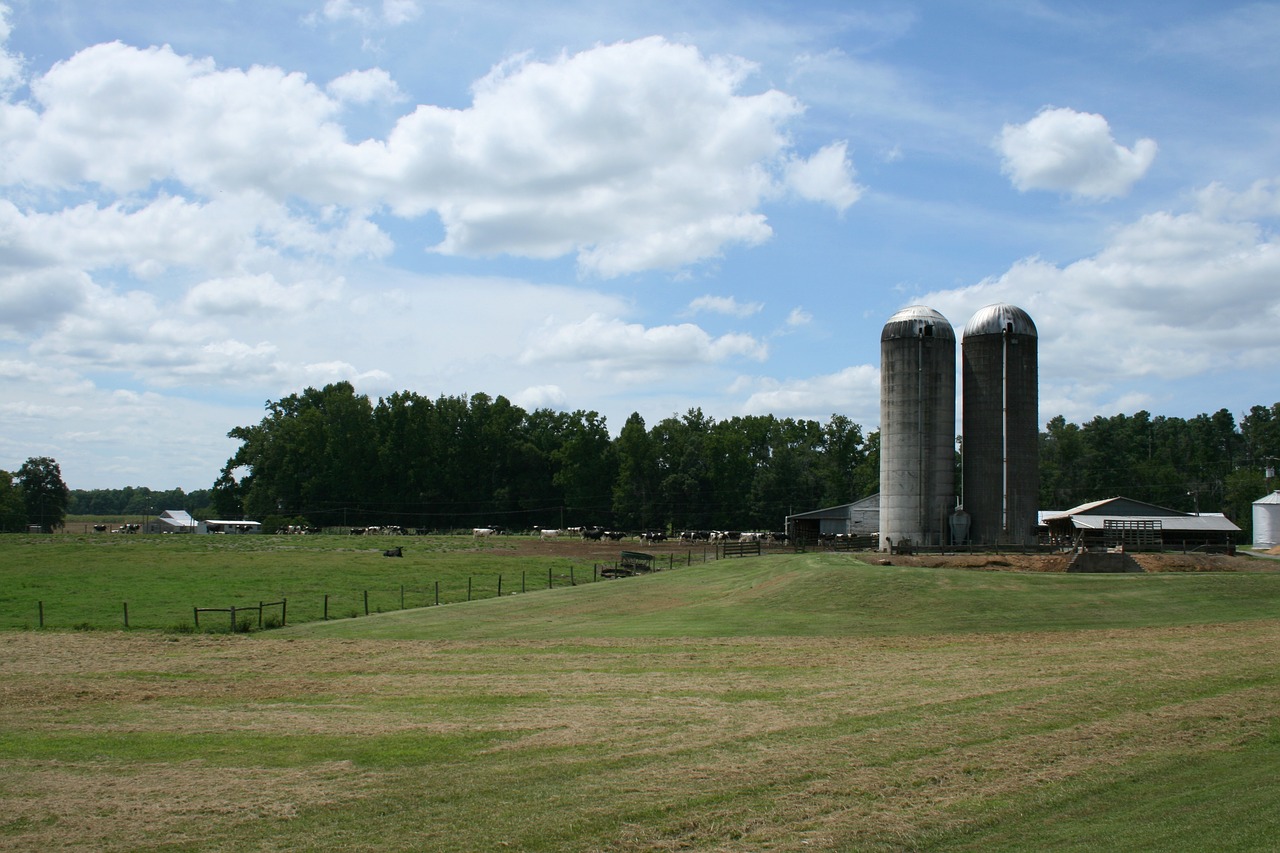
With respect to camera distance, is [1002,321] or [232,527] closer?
[1002,321]

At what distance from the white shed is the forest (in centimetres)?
4985

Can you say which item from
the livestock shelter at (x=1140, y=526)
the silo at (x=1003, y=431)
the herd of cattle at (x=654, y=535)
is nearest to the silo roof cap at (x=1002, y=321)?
the silo at (x=1003, y=431)

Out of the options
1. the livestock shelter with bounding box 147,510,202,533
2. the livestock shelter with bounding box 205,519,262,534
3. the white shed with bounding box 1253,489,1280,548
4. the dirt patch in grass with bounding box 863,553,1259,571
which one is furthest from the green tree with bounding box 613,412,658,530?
the dirt patch in grass with bounding box 863,553,1259,571

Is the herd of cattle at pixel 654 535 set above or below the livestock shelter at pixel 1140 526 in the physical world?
below

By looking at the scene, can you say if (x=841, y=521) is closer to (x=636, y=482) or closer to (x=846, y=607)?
(x=846, y=607)

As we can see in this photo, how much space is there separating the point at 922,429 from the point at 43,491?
151 m

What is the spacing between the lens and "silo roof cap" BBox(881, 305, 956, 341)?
5447cm

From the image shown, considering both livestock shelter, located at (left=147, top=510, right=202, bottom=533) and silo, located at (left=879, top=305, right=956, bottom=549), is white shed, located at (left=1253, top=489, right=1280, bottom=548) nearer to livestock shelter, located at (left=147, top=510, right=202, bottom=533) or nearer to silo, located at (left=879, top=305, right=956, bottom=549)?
silo, located at (left=879, top=305, right=956, bottom=549)

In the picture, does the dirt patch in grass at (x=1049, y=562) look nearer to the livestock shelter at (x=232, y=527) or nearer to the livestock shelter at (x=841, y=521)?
the livestock shelter at (x=841, y=521)

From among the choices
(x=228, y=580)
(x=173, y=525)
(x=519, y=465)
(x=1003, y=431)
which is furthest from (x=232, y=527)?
(x=1003, y=431)

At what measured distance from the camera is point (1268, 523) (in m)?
76.1

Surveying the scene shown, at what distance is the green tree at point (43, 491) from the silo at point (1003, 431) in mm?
145636

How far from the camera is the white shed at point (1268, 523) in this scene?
75.6m

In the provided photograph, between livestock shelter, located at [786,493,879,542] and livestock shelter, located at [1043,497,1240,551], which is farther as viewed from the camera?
livestock shelter, located at [786,493,879,542]
